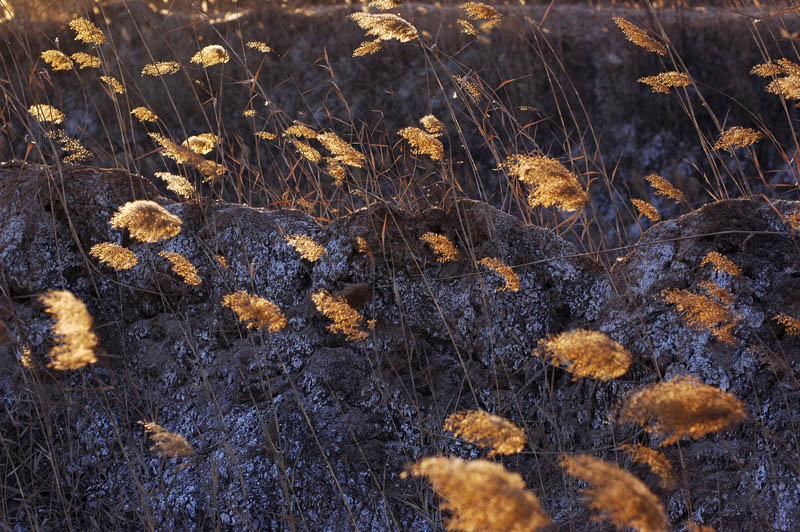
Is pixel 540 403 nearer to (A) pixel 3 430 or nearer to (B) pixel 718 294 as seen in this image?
(B) pixel 718 294

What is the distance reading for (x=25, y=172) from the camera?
86.7 inches

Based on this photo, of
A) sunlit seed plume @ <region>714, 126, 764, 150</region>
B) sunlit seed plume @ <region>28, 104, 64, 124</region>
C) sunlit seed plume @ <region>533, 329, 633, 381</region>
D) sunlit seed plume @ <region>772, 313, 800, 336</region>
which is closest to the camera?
sunlit seed plume @ <region>533, 329, 633, 381</region>

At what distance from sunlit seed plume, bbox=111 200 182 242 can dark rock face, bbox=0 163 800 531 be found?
33 centimetres

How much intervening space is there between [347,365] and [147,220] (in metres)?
0.71

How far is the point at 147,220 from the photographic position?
4.49 feet

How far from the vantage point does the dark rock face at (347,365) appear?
160 centimetres

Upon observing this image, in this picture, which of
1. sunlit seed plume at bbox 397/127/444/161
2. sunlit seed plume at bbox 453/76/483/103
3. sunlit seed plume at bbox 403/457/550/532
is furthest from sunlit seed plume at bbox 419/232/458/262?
sunlit seed plume at bbox 403/457/550/532

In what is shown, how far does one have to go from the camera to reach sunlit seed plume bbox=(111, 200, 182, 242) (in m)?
1.35

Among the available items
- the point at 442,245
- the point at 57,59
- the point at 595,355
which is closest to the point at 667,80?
the point at 442,245

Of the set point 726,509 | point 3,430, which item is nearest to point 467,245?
point 726,509

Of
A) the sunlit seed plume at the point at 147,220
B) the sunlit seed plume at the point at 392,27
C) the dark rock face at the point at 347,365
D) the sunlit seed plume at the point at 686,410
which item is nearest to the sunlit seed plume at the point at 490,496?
the sunlit seed plume at the point at 686,410

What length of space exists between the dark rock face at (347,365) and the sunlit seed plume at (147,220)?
33 centimetres

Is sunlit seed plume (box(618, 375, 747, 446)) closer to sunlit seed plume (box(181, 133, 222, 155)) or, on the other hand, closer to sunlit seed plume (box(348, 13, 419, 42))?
sunlit seed plume (box(348, 13, 419, 42))

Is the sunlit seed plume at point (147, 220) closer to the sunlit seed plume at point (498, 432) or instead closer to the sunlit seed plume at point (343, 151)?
the sunlit seed plume at point (343, 151)
